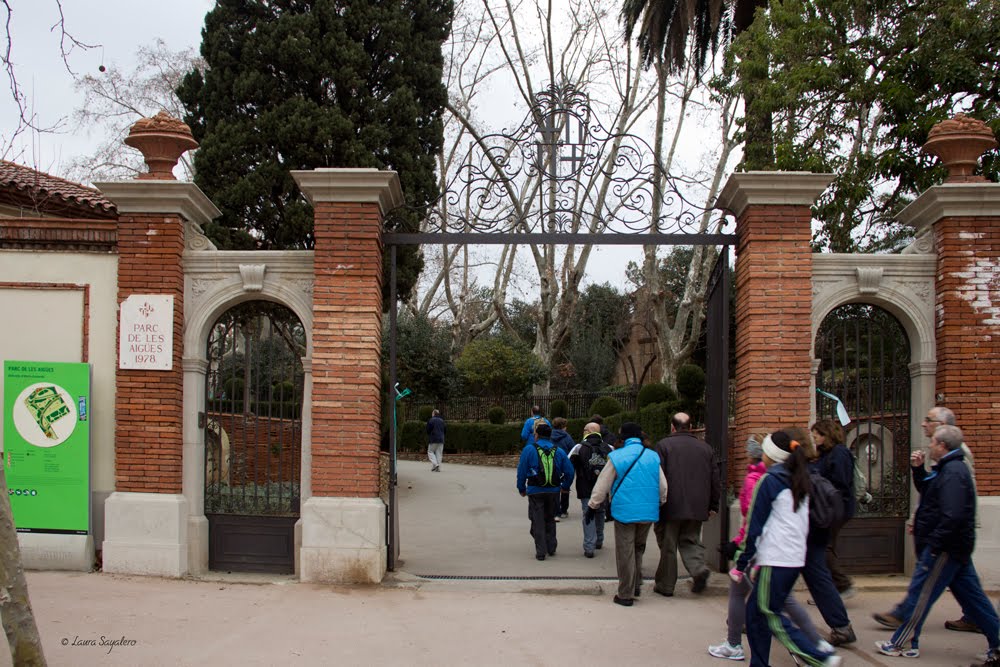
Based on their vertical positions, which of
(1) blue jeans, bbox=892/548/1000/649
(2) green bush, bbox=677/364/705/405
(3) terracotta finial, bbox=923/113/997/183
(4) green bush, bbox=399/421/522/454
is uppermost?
(3) terracotta finial, bbox=923/113/997/183

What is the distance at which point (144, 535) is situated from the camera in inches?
354

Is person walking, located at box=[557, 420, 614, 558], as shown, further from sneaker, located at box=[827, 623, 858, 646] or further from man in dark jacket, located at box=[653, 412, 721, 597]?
sneaker, located at box=[827, 623, 858, 646]

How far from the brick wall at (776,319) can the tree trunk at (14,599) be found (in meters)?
6.58

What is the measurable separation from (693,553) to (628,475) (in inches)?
41.6

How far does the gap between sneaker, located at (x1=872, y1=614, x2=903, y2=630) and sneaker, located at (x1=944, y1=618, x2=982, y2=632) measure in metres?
0.48

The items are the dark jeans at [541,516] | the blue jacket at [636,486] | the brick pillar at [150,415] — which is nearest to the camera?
the blue jacket at [636,486]

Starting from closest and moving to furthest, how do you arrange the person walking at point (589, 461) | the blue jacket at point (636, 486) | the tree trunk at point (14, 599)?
the tree trunk at point (14, 599)
the blue jacket at point (636, 486)
the person walking at point (589, 461)

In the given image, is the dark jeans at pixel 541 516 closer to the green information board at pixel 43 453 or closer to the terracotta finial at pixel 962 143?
the green information board at pixel 43 453

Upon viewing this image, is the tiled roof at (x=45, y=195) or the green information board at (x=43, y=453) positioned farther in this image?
the tiled roof at (x=45, y=195)

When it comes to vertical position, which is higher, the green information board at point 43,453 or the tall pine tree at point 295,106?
the tall pine tree at point 295,106

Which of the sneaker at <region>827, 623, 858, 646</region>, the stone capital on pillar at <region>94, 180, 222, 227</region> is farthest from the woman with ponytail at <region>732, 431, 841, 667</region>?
the stone capital on pillar at <region>94, 180, 222, 227</region>

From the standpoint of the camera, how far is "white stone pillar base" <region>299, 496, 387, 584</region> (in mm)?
8844

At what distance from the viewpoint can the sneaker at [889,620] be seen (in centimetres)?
666

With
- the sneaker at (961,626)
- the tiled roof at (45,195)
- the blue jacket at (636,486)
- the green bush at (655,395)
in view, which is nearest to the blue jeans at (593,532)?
the blue jacket at (636,486)
